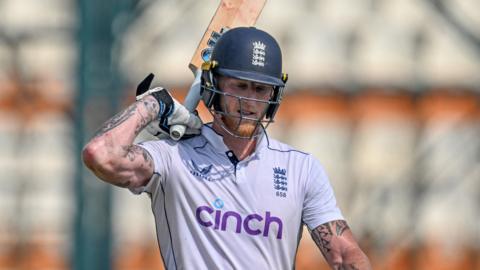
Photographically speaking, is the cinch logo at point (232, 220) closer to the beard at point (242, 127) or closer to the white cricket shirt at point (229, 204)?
the white cricket shirt at point (229, 204)

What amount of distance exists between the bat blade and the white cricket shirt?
43 centimetres

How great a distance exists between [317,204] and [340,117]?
2.29 metres

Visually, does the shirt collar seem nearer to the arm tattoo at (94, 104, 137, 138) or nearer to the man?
the man

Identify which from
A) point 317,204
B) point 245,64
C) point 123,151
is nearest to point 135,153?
point 123,151

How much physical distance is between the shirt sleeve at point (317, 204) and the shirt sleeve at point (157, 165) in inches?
13.5

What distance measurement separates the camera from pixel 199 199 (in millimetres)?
2883

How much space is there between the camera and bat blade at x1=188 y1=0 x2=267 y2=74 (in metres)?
3.34

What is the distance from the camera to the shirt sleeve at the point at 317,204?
293cm

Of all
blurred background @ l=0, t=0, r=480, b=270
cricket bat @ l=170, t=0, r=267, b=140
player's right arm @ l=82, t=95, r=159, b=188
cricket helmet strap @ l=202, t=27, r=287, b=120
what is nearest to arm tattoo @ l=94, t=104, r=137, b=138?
player's right arm @ l=82, t=95, r=159, b=188

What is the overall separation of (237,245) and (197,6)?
7.71 feet

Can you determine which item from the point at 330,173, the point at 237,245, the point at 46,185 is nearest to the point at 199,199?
the point at 237,245

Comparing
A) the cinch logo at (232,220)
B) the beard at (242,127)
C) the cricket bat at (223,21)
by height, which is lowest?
the cinch logo at (232,220)

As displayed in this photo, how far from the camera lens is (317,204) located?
2.94m

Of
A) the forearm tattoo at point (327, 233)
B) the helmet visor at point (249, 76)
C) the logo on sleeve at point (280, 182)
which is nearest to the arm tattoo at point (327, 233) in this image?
the forearm tattoo at point (327, 233)
